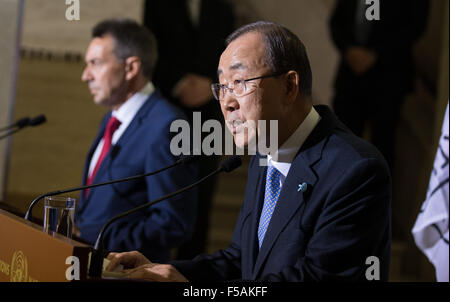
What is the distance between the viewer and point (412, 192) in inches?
204

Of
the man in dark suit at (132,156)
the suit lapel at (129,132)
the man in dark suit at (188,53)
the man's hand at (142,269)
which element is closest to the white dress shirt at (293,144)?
the man's hand at (142,269)

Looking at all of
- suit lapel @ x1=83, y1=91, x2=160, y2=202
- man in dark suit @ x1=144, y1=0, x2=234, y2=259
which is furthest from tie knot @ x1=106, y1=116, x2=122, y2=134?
man in dark suit @ x1=144, y1=0, x2=234, y2=259

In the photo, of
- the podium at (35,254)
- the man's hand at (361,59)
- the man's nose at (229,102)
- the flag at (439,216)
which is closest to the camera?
the podium at (35,254)

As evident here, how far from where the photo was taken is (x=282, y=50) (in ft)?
6.59

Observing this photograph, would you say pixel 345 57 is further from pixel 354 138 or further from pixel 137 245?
pixel 354 138

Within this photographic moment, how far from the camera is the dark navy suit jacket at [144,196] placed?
9.96 feet

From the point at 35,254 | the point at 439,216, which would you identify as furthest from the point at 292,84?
the point at 439,216

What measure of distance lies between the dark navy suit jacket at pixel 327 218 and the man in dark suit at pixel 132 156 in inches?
36.6

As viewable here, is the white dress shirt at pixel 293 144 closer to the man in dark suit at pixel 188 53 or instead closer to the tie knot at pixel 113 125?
the tie knot at pixel 113 125

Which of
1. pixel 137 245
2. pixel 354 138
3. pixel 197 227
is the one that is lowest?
pixel 197 227

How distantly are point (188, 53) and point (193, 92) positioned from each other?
26 centimetres

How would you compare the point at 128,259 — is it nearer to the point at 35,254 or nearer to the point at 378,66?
the point at 35,254
